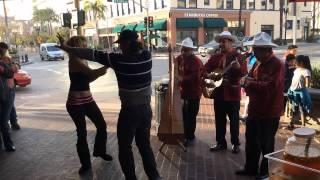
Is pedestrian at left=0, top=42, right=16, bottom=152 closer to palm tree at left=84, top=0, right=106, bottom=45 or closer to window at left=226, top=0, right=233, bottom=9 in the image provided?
window at left=226, top=0, right=233, bottom=9

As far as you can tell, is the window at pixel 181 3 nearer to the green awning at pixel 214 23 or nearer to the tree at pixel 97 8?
the green awning at pixel 214 23

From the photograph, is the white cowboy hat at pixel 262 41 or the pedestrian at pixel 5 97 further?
the pedestrian at pixel 5 97

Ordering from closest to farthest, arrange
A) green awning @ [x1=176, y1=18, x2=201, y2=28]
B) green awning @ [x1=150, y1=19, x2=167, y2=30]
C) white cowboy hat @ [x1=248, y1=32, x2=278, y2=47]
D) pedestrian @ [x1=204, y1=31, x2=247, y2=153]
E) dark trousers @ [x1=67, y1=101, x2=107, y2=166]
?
white cowboy hat @ [x1=248, y1=32, x2=278, y2=47], dark trousers @ [x1=67, y1=101, x2=107, y2=166], pedestrian @ [x1=204, y1=31, x2=247, y2=153], green awning @ [x1=176, y1=18, x2=201, y2=28], green awning @ [x1=150, y1=19, x2=167, y2=30]

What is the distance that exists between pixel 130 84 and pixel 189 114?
272 centimetres

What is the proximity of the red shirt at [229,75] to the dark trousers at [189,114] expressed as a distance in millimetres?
727

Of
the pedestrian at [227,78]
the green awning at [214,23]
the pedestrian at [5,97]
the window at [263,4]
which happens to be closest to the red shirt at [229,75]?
the pedestrian at [227,78]

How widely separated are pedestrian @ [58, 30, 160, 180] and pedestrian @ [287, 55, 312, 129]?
370 centimetres

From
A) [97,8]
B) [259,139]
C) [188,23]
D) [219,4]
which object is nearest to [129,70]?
[259,139]

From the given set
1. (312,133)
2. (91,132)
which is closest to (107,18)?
(91,132)

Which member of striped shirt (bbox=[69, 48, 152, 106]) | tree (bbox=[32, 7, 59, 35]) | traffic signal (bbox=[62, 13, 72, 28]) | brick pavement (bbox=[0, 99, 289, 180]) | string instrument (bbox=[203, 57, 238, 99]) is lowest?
brick pavement (bbox=[0, 99, 289, 180])

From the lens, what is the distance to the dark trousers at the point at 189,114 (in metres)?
6.86

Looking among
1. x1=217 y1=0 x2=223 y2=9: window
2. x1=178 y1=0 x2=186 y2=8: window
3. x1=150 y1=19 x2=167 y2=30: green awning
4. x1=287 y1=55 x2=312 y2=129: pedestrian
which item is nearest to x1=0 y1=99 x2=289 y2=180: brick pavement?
x1=287 y1=55 x2=312 y2=129: pedestrian

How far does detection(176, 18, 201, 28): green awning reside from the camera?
45106 mm

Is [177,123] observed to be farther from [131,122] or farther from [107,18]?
[107,18]
